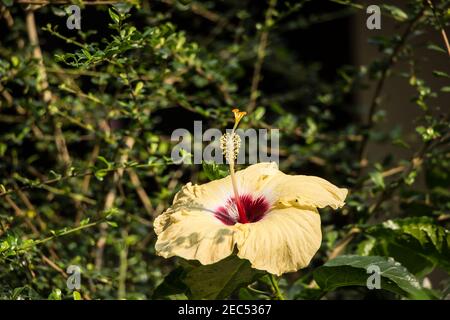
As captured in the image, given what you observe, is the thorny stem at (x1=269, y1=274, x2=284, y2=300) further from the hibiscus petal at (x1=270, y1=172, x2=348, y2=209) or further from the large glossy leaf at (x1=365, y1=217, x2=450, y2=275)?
the large glossy leaf at (x1=365, y1=217, x2=450, y2=275)

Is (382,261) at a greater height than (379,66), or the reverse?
(379,66)

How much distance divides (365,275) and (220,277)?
0.85ft

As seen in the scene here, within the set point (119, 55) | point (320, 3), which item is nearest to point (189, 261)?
point (119, 55)

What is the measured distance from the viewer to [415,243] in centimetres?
139

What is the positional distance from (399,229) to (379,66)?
555 millimetres

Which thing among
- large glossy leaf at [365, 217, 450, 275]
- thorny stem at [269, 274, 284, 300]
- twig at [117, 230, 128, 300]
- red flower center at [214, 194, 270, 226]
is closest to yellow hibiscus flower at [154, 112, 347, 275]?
red flower center at [214, 194, 270, 226]

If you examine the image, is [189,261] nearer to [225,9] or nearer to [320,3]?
[225,9]

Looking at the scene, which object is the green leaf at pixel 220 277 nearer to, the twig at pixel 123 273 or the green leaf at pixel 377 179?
the twig at pixel 123 273

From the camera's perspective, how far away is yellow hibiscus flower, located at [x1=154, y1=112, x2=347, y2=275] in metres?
1.08

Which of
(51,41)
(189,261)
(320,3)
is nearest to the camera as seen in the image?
(189,261)

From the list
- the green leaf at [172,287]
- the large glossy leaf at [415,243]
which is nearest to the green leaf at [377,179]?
the large glossy leaf at [415,243]

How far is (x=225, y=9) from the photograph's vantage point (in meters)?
3.12

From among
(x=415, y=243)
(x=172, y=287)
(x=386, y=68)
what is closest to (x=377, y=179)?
(x=415, y=243)

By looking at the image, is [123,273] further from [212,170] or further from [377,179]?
[377,179]
